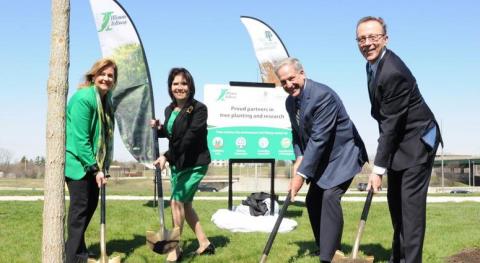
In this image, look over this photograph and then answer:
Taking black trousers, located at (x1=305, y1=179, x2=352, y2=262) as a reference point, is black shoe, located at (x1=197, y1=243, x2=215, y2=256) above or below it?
below

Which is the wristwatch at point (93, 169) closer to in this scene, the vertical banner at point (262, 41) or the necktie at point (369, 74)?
the necktie at point (369, 74)

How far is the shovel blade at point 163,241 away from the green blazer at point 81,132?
872 mm

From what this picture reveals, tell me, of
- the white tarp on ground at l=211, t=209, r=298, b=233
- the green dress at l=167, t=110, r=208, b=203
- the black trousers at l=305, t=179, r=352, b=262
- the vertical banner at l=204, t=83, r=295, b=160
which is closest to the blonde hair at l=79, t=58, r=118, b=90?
the green dress at l=167, t=110, r=208, b=203

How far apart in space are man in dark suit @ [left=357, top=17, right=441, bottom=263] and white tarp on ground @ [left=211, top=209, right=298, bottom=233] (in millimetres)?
3006

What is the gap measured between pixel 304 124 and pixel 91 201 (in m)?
2.01

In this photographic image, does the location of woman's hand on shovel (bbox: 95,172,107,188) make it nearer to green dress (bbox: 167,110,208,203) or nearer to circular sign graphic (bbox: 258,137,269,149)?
green dress (bbox: 167,110,208,203)

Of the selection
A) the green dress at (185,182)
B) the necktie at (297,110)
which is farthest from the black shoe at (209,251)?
the necktie at (297,110)

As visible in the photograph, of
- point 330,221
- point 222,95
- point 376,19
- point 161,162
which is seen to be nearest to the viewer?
point 376,19

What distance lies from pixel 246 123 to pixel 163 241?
3780 millimetres

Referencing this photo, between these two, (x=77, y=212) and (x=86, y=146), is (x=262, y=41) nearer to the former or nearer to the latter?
(x=86, y=146)

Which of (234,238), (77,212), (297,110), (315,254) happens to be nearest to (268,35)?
(234,238)

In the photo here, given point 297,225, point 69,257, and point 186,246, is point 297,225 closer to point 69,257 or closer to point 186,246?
point 186,246

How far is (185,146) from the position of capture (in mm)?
5277

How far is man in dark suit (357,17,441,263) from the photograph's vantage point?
158 inches
